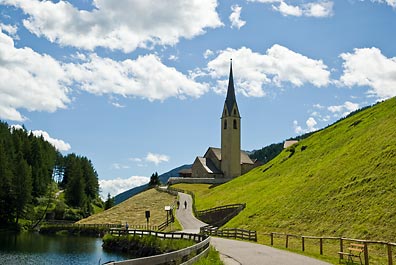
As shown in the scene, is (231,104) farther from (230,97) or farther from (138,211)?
(138,211)

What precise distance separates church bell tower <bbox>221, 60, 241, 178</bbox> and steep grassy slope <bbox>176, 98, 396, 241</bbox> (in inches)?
1993

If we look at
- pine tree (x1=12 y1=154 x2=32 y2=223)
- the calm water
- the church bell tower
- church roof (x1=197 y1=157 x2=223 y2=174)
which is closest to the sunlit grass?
the calm water

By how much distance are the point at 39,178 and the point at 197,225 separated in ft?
247

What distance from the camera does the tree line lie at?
329ft

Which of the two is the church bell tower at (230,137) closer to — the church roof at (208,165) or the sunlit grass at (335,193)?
the church roof at (208,165)

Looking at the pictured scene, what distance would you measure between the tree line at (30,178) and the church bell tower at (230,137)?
40.1 m

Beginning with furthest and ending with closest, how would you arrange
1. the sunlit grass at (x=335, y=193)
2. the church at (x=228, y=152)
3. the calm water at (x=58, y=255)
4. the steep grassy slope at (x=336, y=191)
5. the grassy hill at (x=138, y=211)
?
the church at (x=228, y=152) < the grassy hill at (x=138, y=211) < the calm water at (x=58, y=255) < the steep grassy slope at (x=336, y=191) < the sunlit grass at (x=335, y=193)

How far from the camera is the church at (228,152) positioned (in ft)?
410

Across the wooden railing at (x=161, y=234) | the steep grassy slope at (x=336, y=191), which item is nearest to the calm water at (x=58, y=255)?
the wooden railing at (x=161, y=234)

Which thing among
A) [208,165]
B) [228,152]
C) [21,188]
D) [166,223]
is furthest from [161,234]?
[208,165]

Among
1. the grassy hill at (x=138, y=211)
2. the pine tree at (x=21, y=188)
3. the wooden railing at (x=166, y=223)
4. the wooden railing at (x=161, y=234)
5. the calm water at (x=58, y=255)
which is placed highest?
the pine tree at (x=21, y=188)

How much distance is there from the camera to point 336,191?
44719 mm

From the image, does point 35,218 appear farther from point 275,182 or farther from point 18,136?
point 275,182

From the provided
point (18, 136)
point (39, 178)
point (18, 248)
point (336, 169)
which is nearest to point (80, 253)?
point (18, 248)
